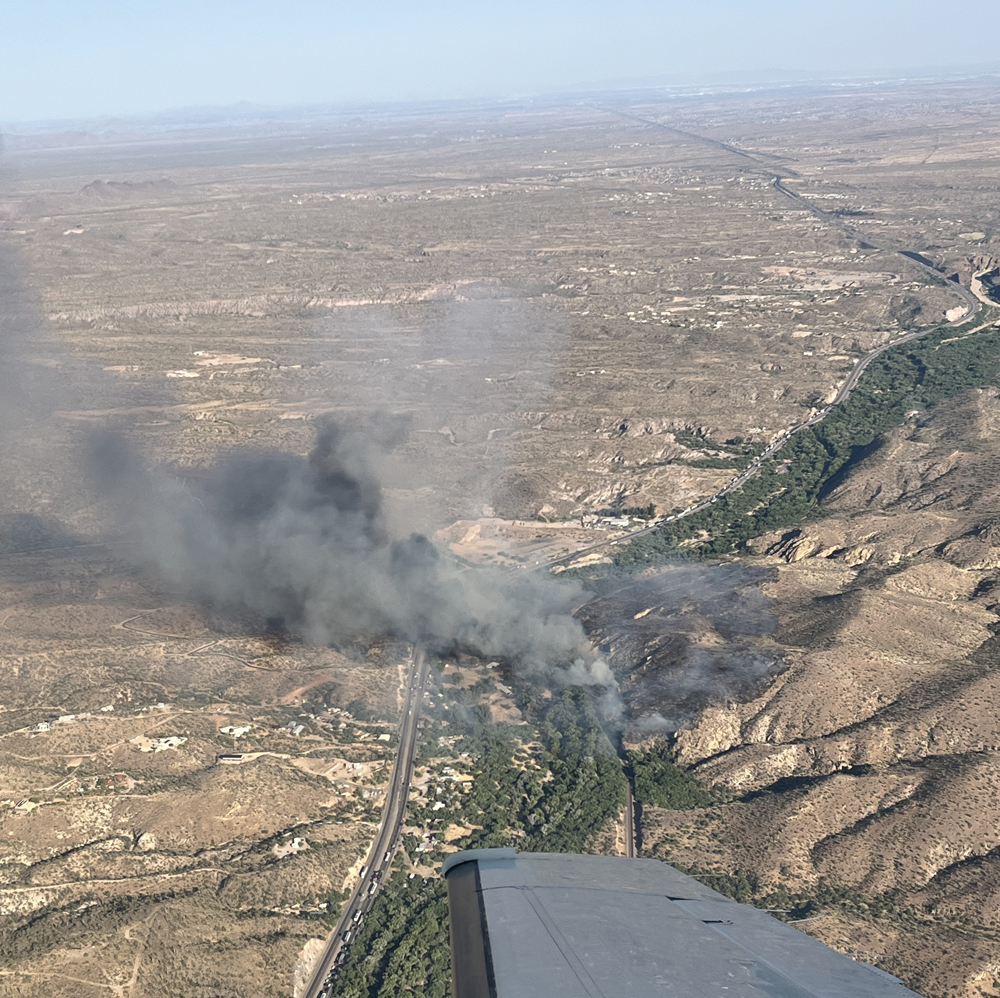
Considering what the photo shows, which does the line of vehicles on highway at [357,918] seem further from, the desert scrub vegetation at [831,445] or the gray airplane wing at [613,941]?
the desert scrub vegetation at [831,445]

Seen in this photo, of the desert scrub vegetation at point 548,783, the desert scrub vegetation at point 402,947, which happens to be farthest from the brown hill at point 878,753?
the desert scrub vegetation at point 402,947

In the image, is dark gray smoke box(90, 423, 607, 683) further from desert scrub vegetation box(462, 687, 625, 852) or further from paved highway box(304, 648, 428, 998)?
paved highway box(304, 648, 428, 998)

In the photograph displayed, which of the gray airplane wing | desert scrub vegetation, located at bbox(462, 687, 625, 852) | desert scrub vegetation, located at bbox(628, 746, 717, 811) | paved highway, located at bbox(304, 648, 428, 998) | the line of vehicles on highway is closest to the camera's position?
the gray airplane wing

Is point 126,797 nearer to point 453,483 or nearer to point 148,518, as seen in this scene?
point 148,518

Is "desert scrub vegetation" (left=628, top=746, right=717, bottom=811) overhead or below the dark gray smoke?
below

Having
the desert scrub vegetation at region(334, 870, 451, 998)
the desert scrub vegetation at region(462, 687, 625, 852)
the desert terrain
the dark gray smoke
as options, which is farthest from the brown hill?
the desert scrub vegetation at region(334, 870, 451, 998)

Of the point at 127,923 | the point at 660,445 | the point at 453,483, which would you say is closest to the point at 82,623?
the point at 127,923
